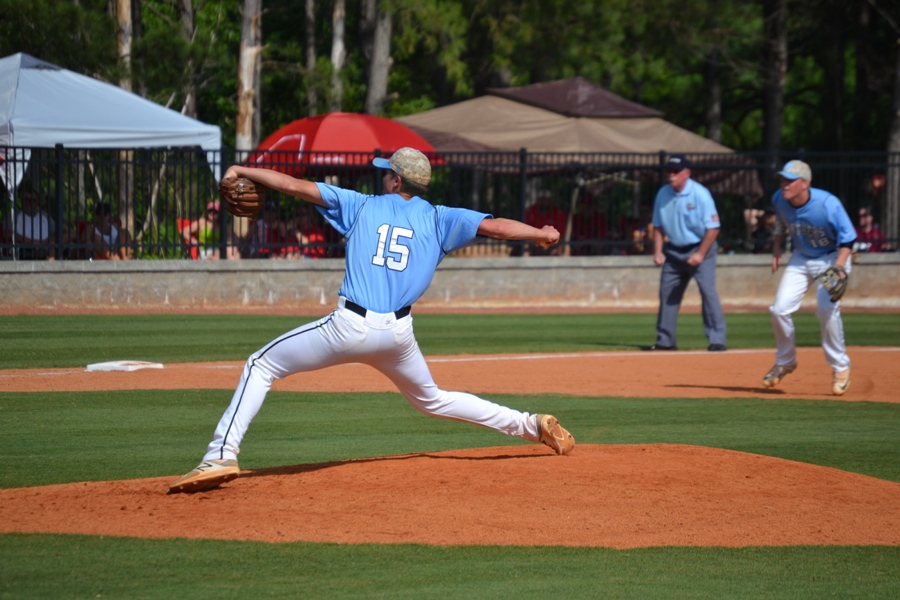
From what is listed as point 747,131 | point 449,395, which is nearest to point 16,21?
point 449,395

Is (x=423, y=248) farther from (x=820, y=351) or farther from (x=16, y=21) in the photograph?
(x=16, y=21)

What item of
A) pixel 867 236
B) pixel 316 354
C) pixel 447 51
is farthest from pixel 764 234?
pixel 316 354

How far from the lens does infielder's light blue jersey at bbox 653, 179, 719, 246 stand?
44.8 ft

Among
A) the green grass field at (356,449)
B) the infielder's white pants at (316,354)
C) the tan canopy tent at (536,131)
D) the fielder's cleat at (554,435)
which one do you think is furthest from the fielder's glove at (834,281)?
the tan canopy tent at (536,131)

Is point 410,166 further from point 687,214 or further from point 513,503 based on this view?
point 687,214

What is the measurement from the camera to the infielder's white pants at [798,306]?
10.6 metres

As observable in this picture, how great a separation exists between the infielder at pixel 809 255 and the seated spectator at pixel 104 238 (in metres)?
10.5

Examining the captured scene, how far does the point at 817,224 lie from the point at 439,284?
9689mm

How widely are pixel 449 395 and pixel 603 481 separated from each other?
1042 mm

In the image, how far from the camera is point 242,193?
624 cm

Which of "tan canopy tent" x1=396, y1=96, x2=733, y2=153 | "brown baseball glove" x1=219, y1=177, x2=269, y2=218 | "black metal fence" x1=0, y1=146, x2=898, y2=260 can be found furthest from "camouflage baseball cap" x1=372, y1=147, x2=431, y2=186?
"tan canopy tent" x1=396, y1=96, x2=733, y2=153

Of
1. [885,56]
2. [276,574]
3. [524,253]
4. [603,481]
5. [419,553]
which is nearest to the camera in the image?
[276,574]

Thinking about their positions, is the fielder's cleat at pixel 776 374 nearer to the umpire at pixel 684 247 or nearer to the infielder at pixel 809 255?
the infielder at pixel 809 255

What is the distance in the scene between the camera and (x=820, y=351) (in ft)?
47.9
